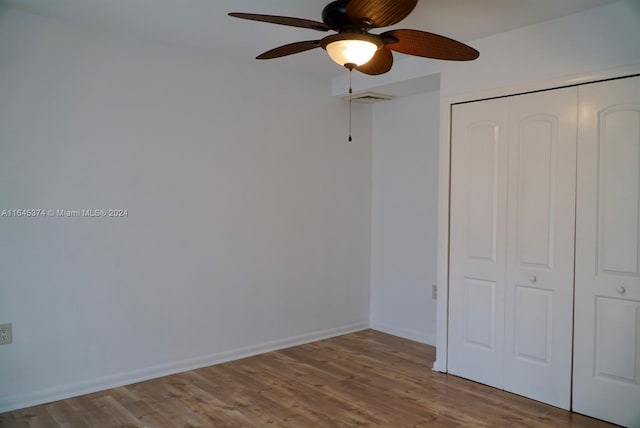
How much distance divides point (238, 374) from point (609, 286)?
256 cm

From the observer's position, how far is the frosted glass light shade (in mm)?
2146

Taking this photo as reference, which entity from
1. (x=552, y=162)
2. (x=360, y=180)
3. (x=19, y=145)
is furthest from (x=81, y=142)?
(x=552, y=162)

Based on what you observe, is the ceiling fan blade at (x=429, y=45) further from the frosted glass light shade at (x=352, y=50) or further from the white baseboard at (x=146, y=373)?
the white baseboard at (x=146, y=373)

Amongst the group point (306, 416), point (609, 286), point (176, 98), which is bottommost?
point (306, 416)

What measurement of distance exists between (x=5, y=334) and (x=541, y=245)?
340cm

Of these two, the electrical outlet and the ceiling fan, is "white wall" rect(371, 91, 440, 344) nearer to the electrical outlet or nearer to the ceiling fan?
the ceiling fan

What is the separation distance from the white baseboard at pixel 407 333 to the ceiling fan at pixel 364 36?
2.79 metres

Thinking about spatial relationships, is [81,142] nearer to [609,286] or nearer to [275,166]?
[275,166]

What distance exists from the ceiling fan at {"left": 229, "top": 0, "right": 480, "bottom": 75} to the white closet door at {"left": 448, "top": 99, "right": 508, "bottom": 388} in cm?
118

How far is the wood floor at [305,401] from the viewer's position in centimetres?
283

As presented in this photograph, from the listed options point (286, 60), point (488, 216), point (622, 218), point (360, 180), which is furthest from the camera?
point (360, 180)

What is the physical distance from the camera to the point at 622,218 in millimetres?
2791

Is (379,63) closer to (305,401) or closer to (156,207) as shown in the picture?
(156,207)

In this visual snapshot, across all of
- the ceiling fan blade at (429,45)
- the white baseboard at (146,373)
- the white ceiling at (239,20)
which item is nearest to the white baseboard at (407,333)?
the white baseboard at (146,373)
